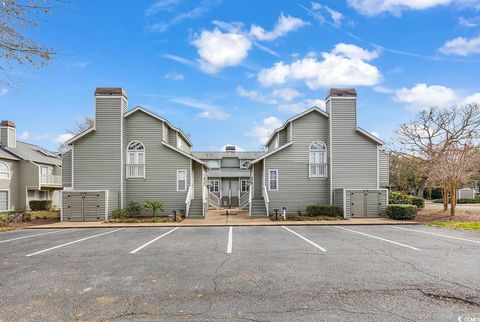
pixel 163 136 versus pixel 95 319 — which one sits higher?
pixel 163 136

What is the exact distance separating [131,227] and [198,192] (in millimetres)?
8606

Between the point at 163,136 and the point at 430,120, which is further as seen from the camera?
the point at 430,120

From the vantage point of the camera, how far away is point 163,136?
21672 millimetres

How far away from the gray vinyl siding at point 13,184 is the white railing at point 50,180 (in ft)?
6.57

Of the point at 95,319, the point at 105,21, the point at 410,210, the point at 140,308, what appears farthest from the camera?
the point at 410,210

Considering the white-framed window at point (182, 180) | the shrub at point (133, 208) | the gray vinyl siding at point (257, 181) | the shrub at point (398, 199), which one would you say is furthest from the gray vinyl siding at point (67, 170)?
the shrub at point (398, 199)

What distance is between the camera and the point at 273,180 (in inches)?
853

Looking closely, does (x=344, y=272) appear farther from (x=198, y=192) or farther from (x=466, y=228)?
(x=198, y=192)

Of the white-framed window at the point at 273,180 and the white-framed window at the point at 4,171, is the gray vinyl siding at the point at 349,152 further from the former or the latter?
the white-framed window at the point at 4,171

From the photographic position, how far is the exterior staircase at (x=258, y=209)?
68.9ft

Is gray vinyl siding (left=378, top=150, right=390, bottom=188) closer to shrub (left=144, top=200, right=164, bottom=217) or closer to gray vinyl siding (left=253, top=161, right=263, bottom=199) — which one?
gray vinyl siding (left=253, top=161, right=263, bottom=199)

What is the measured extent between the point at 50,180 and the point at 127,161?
50.3 ft

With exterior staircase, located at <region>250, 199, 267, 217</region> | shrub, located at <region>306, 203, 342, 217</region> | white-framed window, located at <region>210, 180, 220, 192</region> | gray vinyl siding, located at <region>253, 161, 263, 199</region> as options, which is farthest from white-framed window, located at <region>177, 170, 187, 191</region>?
white-framed window, located at <region>210, 180, 220, 192</region>

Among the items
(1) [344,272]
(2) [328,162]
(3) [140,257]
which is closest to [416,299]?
(1) [344,272]
